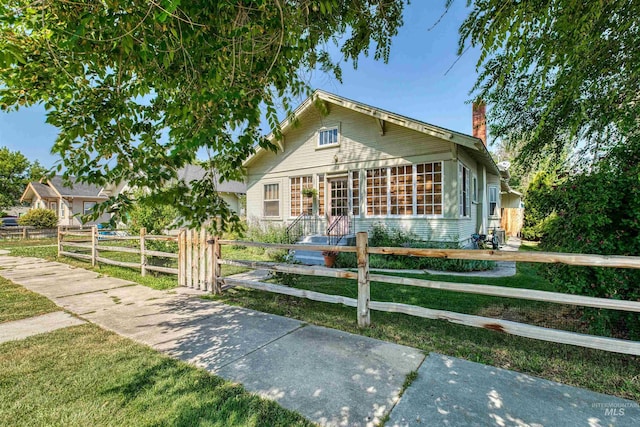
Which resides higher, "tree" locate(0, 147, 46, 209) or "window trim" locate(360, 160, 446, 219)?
"tree" locate(0, 147, 46, 209)

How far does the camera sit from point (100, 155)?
254 centimetres

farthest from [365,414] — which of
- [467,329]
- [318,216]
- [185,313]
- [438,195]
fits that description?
[318,216]

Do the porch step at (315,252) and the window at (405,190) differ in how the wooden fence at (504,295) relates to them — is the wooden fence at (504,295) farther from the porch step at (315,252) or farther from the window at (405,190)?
the window at (405,190)

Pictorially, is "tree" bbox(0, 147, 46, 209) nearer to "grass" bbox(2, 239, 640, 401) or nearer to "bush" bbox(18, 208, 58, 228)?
"bush" bbox(18, 208, 58, 228)

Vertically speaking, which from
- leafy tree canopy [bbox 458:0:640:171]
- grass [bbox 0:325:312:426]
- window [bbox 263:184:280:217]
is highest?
leafy tree canopy [bbox 458:0:640:171]

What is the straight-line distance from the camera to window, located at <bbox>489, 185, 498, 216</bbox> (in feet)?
51.6

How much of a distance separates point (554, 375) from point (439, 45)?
5.21 meters

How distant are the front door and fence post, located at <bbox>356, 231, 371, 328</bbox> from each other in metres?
7.15

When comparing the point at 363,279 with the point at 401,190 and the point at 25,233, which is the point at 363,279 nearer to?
the point at 401,190

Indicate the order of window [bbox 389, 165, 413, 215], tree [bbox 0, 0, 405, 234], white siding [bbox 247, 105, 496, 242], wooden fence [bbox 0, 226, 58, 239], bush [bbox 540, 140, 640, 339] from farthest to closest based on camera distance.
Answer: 1. wooden fence [bbox 0, 226, 58, 239]
2. window [bbox 389, 165, 413, 215]
3. white siding [bbox 247, 105, 496, 242]
4. bush [bbox 540, 140, 640, 339]
5. tree [bbox 0, 0, 405, 234]

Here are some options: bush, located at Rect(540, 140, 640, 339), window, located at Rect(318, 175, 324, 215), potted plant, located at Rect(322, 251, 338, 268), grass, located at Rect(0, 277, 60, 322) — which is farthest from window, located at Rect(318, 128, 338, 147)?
grass, located at Rect(0, 277, 60, 322)

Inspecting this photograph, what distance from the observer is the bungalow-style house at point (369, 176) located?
9.55m

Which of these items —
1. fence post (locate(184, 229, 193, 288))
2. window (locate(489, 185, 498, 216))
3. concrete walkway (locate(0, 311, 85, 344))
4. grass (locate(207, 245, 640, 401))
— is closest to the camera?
grass (locate(207, 245, 640, 401))

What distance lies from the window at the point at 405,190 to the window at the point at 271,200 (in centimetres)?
455
